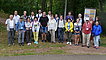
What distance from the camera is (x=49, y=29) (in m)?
13.2

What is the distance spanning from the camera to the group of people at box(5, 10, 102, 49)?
12305 millimetres

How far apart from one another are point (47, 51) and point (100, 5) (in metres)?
15.5

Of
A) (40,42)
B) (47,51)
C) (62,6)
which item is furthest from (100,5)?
(47,51)

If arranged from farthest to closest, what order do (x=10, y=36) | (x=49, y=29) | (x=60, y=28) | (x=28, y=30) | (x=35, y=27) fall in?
(x=60, y=28) → (x=49, y=29) → (x=35, y=27) → (x=28, y=30) → (x=10, y=36)

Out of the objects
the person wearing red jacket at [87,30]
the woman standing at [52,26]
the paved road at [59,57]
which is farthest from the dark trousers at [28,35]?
the person wearing red jacket at [87,30]

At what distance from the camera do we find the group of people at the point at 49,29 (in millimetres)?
12305

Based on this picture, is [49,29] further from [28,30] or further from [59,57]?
[59,57]

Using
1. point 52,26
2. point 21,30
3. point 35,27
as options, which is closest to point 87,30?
point 52,26

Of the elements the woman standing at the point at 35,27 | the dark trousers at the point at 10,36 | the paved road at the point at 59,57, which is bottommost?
the paved road at the point at 59,57

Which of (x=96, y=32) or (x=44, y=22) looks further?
(x=44, y=22)

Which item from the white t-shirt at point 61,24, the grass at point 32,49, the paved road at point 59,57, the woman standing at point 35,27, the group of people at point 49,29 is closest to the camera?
the paved road at point 59,57

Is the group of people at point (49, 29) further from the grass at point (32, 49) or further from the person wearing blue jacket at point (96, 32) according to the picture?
the grass at point (32, 49)

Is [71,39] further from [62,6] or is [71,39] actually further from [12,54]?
[62,6]

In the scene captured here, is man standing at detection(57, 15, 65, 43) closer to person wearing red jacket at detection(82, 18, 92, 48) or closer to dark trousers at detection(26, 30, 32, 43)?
person wearing red jacket at detection(82, 18, 92, 48)
